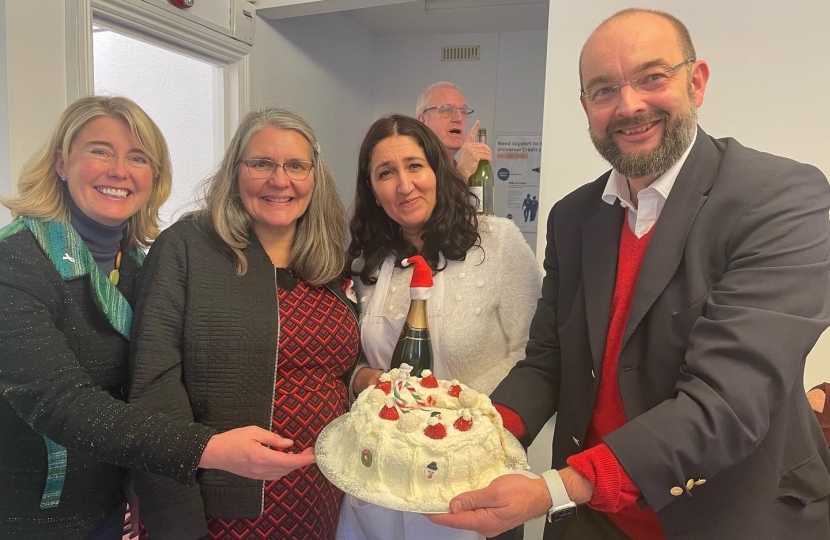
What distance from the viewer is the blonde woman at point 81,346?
1.25m

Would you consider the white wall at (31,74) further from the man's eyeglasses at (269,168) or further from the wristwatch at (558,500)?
the wristwatch at (558,500)

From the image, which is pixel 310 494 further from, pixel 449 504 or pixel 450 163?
pixel 450 163

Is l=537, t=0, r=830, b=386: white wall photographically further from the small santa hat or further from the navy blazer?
the small santa hat

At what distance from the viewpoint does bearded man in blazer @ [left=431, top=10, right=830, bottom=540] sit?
103cm

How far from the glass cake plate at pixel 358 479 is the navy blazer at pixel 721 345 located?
8.2 inches

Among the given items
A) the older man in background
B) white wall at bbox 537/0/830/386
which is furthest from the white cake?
white wall at bbox 537/0/830/386

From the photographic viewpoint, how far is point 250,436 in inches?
49.6

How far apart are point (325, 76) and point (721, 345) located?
3983mm

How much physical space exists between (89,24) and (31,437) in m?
1.88

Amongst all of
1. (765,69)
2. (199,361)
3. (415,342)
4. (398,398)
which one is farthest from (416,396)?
(765,69)

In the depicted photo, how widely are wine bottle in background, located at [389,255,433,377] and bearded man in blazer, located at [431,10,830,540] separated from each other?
27cm

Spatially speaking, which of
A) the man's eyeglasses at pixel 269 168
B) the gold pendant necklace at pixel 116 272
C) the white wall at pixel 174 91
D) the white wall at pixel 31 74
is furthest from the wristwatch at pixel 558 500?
the white wall at pixel 174 91

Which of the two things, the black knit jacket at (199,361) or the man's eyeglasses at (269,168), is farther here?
the man's eyeglasses at (269,168)

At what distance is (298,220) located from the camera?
70.6 inches
